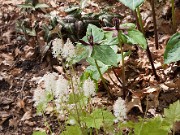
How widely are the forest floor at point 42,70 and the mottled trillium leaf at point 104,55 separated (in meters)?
0.55

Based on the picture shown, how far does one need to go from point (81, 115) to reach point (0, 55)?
1.43 m

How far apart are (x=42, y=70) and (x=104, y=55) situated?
1056 millimetres

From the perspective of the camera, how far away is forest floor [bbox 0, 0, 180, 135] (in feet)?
7.88

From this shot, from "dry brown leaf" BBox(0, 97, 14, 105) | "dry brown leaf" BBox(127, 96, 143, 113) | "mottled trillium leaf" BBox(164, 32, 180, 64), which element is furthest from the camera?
"dry brown leaf" BBox(0, 97, 14, 105)

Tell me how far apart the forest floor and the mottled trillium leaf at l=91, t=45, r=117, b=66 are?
1.79 feet

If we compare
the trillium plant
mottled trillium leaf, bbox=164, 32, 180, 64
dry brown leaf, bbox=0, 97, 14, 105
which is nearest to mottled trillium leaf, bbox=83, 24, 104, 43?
the trillium plant

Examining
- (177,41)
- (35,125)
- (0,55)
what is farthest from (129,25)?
(0,55)

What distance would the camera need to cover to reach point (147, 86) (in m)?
2.47

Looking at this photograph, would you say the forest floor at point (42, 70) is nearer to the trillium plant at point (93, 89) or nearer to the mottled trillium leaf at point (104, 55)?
the trillium plant at point (93, 89)

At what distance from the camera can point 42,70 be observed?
2850 mm

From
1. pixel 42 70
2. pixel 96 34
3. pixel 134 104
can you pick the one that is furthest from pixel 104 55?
pixel 42 70

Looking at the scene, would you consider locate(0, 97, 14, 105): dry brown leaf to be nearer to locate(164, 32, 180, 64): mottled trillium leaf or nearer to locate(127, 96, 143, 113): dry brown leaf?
locate(127, 96, 143, 113): dry brown leaf

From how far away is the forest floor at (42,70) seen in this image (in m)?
2.40

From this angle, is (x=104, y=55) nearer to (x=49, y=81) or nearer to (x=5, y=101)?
(x=49, y=81)
